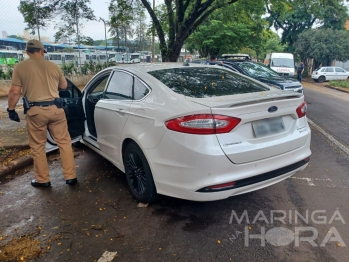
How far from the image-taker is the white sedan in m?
2.49

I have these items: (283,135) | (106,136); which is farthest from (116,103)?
(283,135)

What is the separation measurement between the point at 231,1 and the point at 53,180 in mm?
10630

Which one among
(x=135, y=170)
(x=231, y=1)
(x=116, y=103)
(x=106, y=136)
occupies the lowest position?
(x=135, y=170)

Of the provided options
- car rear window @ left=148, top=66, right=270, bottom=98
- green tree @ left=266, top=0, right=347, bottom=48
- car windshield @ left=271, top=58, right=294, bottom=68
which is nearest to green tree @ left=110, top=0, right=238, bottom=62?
car rear window @ left=148, top=66, right=270, bottom=98

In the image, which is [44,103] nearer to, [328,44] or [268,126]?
[268,126]

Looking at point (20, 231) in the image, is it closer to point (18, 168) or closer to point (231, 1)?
point (18, 168)

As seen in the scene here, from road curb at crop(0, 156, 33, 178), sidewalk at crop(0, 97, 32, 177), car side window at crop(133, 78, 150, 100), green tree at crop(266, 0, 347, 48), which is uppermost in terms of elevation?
green tree at crop(266, 0, 347, 48)

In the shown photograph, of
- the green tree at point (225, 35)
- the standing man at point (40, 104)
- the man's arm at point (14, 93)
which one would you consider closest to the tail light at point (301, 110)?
the standing man at point (40, 104)

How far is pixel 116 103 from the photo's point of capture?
11.5ft

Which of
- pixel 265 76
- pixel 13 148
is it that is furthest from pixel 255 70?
pixel 13 148

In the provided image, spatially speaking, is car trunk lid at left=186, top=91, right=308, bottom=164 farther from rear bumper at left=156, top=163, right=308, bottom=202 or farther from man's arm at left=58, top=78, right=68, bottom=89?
man's arm at left=58, top=78, right=68, bottom=89

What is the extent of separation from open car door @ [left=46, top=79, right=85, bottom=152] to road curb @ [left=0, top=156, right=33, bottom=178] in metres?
0.60

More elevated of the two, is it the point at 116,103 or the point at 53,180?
the point at 116,103

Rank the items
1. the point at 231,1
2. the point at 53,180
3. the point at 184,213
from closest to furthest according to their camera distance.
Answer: the point at 184,213, the point at 53,180, the point at 231,1
